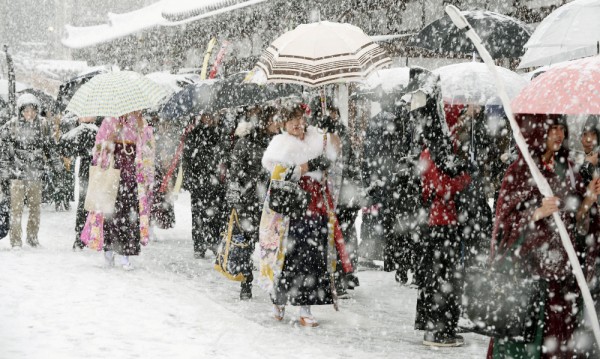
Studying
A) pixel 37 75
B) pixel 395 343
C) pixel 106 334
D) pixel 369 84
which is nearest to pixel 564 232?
pixel 395 343

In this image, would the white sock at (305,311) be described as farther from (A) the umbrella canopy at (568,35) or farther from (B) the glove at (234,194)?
(A) the umbrella canopy at (568,35)

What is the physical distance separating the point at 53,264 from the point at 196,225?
188cm

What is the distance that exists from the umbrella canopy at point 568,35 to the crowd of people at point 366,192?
30.0 inches

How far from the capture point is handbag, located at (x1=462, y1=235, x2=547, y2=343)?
4.41 meters

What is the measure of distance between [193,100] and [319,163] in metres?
2.59

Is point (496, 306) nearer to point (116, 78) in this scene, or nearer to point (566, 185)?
point (566, 185)

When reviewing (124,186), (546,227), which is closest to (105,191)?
(124,186)

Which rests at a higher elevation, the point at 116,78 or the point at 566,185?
the point at 116,78

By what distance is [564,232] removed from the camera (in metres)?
4.39

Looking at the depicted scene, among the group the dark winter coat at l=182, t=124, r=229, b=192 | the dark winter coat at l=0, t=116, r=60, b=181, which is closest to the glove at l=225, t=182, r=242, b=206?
the dark winter coat at l=182, t=124, r=229, b=192

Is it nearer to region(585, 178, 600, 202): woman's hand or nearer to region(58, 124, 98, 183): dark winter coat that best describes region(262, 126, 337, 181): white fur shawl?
region(585, 178, 600, 202): woman's hand

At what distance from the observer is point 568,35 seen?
7.12 meters

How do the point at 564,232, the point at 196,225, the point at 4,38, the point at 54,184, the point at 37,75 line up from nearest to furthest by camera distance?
the point at 564,232
the point at 196,225
the point at 54,184
the point at 37,75
the point at 4,38

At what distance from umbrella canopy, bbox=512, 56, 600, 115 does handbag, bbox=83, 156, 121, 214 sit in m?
5.74
